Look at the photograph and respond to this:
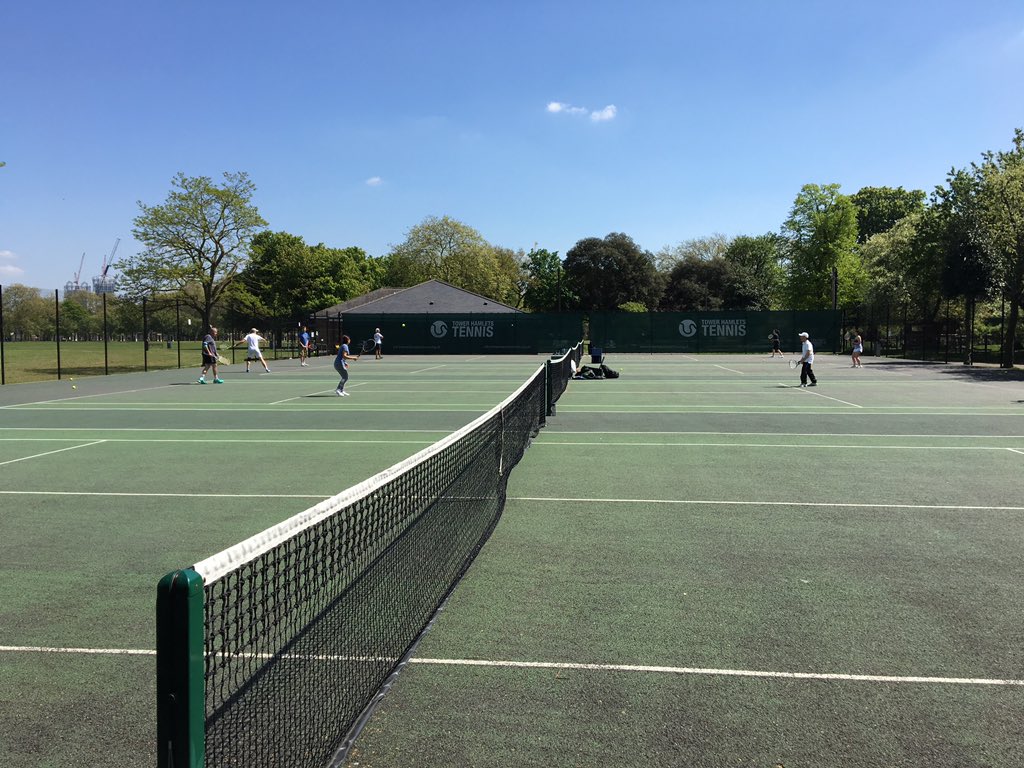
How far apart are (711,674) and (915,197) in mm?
102455

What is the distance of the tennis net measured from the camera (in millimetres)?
2459

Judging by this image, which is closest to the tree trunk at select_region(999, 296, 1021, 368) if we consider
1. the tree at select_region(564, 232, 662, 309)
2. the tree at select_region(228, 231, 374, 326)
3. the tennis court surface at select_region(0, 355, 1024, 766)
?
the tennis court surface at select_region(0, 355, 1024, 766)

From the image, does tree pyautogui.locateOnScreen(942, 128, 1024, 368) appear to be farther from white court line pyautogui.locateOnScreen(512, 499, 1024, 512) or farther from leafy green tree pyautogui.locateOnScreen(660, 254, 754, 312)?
leafy green tree pyautogui.locateOnScreen(660, 254, 754, 312)

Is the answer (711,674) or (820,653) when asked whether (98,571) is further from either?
(820,653)

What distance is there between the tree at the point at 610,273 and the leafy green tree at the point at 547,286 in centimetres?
124

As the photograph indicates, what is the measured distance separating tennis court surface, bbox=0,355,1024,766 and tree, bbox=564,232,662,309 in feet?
252

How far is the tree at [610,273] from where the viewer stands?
90188 mm

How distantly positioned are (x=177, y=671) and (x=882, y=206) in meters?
106

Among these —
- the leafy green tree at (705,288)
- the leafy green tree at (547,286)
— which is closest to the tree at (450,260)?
the leafy green tree at (547,286)

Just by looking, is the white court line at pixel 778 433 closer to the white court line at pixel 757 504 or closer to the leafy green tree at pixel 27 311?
the white court line at pixel 757 504

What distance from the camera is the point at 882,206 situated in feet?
316

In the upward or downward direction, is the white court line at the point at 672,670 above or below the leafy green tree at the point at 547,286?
below

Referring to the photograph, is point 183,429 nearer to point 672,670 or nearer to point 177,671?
point 672,670

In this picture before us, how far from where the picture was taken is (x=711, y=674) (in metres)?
4.50
